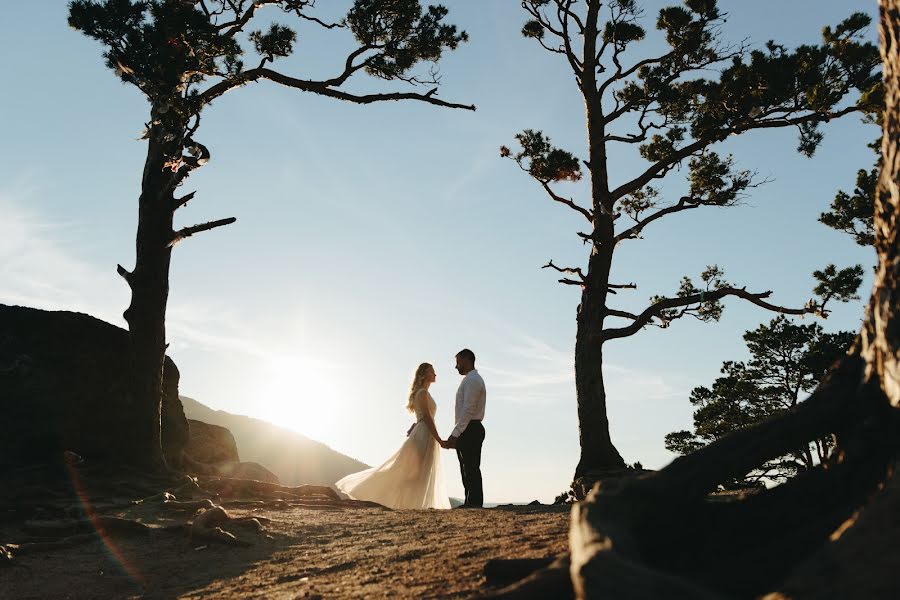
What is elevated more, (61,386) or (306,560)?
(61,386)

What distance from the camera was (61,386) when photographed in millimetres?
12156

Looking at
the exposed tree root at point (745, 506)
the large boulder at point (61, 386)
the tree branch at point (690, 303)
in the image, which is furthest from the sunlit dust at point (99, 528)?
the tree branch at point (690, 303)

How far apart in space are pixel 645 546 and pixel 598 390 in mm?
12401

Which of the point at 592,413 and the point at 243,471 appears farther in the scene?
the point at 243,471

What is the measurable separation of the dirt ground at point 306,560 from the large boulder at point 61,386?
3.23 metres

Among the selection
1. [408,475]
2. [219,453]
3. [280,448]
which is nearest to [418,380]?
[408,475]

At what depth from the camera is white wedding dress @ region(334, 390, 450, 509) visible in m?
13.3

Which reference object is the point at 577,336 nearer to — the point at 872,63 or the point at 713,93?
the point at 713,93

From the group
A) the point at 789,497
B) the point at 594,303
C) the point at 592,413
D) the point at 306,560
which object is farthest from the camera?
the point at 594,303

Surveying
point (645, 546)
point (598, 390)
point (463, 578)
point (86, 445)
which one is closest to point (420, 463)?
point (598, 390)

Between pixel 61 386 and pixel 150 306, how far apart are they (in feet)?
6.40

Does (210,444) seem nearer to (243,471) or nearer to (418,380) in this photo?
(243,471)

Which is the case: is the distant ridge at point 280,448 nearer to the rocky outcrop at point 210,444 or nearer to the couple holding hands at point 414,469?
the rocky outcrop at point 210,444

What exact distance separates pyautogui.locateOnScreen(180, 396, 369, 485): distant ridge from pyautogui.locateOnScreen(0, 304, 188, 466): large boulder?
209 ft
